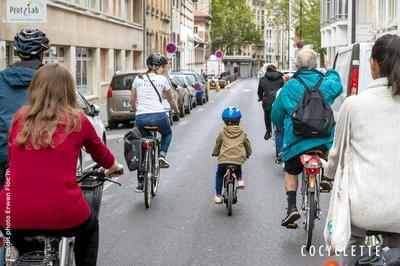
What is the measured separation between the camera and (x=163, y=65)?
9.92 metres

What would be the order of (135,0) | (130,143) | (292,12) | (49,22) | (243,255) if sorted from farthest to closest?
1. (292,12)
2. (135,0)
3. (49,22)
4. (130,143)
5. (243,255)

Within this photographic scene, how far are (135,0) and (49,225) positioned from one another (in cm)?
4564

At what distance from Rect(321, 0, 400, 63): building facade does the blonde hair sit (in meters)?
24.8

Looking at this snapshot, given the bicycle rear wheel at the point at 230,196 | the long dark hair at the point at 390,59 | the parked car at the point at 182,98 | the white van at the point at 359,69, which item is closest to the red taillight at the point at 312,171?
the bicycle rear wheel at the point at 230,196

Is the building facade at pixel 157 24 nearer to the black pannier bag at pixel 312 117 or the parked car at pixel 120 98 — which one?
the parked car at pixel 120 98

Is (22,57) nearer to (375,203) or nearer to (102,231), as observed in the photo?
(375,203)

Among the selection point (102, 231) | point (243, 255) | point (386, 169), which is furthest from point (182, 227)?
point (386, 169)

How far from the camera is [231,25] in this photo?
124m

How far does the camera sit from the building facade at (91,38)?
27734 millimetres

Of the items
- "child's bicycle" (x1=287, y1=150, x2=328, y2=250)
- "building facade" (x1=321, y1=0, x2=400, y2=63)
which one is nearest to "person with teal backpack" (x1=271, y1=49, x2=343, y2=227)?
"child's bicycle" (x1=287, y1=150, x2=328, y2=250)

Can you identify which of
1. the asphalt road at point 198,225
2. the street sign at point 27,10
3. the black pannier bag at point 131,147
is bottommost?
the asphalt road at point 198,225

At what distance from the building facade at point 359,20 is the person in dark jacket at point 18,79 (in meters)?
23.7

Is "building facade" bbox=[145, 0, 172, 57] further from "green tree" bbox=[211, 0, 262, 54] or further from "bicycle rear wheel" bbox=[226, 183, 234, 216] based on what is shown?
"green tree" bbox=[211, 0, 262, 54]

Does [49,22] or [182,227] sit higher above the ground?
[49,22]
